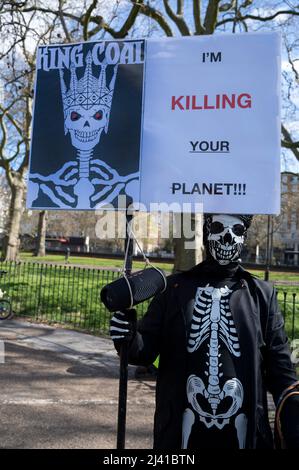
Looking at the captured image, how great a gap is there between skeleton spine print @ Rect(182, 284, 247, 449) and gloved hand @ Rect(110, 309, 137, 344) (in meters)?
0.30

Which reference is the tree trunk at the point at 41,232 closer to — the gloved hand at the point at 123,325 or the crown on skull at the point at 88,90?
the crown on skull at the point at 88,90

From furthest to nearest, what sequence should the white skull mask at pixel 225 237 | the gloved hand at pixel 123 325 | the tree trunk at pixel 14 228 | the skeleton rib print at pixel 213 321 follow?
1. the tree trunk at pixel 14 228
2. the white skull mask at pixel 225 237
3. the skeleton rib print at pixel 213 321
4. the gloved hand at pixel 123 325

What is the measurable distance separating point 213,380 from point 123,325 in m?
0.47

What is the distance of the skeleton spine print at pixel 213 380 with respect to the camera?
2.06 metres

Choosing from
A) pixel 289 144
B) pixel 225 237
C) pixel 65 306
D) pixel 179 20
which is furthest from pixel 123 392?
pixel 289 144

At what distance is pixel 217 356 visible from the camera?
6.91 feet

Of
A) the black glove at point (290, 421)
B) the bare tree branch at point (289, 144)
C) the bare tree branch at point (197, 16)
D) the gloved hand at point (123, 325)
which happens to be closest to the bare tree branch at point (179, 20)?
the bare tree branch at point (197, 16)

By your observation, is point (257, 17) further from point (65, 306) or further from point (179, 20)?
point (65, 306)

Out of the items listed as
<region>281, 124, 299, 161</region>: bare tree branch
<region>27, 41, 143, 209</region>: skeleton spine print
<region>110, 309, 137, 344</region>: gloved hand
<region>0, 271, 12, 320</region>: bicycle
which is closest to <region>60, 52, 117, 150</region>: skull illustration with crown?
<region>27, 41, 143, 209</region>: skeleton spine print

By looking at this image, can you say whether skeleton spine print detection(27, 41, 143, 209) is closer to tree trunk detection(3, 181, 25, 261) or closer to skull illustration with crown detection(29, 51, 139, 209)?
skull illustration with crown detection(29, 51, 139, 209)

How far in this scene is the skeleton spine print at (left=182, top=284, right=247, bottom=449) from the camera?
6.77 feet

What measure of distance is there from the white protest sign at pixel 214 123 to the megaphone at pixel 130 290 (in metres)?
0.54
